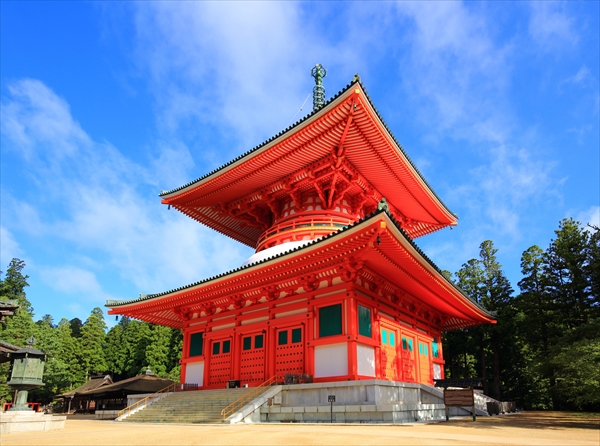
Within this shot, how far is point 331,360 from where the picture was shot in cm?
1650

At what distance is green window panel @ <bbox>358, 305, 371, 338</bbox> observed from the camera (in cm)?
1665

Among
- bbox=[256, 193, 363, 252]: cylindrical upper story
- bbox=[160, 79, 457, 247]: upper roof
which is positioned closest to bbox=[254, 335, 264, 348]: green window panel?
bbox=[256, 193, 363, 252]: cylindrical upper story

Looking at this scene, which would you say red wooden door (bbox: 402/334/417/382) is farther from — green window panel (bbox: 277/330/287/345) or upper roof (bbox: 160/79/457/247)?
upper roof (bbox: 160/79/457/247)

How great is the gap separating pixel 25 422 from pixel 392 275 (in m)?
13.9

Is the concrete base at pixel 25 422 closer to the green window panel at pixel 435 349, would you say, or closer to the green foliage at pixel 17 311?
the green window panel at pixel 435 349

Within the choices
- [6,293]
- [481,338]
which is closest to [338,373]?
[481,338]

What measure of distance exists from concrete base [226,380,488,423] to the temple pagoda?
103 centimetres

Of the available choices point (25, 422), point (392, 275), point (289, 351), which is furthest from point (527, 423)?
point (25, 422)

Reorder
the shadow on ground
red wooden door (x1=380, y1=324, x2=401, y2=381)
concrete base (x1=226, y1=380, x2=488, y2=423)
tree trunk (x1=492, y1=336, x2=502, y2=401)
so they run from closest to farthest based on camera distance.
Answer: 1. the shadow on ground
2. concrete base (x1=226, y1=380, x2=488, y2=423)
3. red wooden door (x1=380, y1=324, x2=401, y2=381)
4. tree trunk (x1=492, y1=336, x2=502, y2=401)

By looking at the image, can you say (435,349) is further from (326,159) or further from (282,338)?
(326,159)

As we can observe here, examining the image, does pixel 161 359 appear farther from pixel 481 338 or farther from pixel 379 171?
pixel 379 171

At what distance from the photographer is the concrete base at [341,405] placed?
1391cm

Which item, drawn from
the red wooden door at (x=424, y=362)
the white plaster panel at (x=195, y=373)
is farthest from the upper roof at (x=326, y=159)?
the white plaster panel at (x=195, y=373)

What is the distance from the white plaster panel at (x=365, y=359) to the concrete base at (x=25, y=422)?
10863 millimetres
